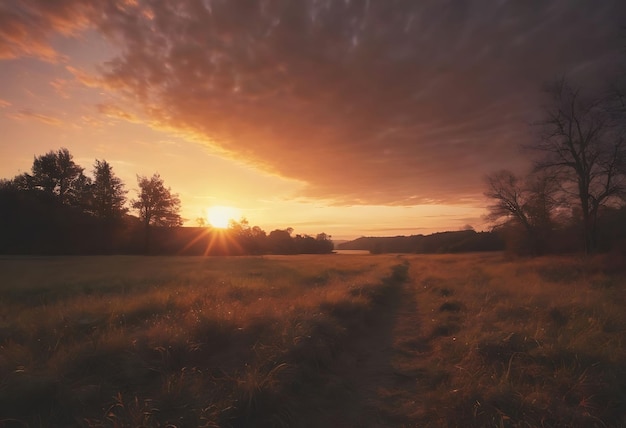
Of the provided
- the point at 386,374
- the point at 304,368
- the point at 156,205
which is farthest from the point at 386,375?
the point at 156,205

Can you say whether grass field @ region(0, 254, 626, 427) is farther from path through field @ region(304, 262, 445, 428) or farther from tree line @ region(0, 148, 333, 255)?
tree line @ region(0, 148, 333, 255)

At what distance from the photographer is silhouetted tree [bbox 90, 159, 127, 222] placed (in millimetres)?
52094

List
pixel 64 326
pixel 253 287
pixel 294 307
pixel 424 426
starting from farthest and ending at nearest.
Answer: pixel 253 287
pixel 294 307
pixel 64 326
pixel 424 426

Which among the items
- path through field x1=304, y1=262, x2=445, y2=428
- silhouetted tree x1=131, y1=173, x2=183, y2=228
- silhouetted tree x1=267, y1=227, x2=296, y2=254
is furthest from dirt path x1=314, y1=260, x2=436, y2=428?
silhouetted tree x1=267, y1=227, x2=296, y2=254

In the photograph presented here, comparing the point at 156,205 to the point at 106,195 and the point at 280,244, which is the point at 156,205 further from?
the point at 280,244

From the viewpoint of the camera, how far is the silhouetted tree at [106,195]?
5209cm

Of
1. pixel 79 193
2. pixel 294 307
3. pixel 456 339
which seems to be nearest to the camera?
pixel 456 339

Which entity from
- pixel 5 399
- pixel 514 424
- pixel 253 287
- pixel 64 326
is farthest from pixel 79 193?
pixel 514 424

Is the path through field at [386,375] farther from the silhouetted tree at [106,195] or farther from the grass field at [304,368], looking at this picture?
the silhouetted tree at [106,195]

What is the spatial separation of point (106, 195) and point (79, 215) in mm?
5086

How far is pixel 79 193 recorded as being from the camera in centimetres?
5178

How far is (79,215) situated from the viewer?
49.4 metres

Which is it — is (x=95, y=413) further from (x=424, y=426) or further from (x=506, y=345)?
(x=506, y=345)

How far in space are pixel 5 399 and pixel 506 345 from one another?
8185mm
